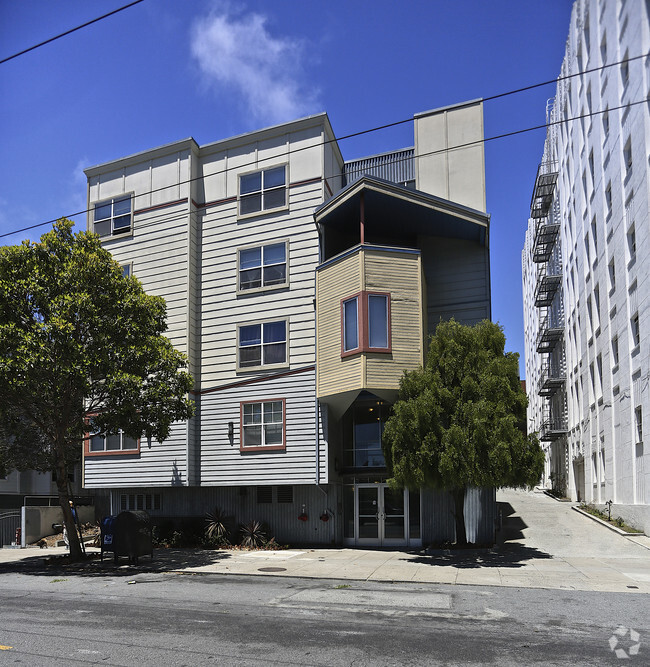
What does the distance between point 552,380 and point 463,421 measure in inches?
1183

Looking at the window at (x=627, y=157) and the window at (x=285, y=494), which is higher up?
the window at (x=627, y=157)

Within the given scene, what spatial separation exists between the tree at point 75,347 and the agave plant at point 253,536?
5235 mm

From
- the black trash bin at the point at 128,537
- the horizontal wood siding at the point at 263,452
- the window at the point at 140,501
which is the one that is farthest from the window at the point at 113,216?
the black trash bin at the point at 128,537

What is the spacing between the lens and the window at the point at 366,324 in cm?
2036

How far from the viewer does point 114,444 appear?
24.7 m

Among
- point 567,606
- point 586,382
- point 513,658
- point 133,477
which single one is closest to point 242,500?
point 133,477

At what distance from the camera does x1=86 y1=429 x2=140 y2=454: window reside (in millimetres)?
24203

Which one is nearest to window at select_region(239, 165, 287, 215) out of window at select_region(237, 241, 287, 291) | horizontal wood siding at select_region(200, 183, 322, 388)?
horizontal wood siding at select_region(200, 183, 322, 388)

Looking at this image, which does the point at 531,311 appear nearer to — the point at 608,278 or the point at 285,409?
the point at 608,278

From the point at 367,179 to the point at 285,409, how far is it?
26.4 ft

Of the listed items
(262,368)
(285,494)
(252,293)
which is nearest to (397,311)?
(262,368)

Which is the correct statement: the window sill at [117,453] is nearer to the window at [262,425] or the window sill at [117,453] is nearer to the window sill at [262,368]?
the window at [262,425]

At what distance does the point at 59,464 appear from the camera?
63.3 ft

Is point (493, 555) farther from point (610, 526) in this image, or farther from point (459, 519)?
point (610, 526)
